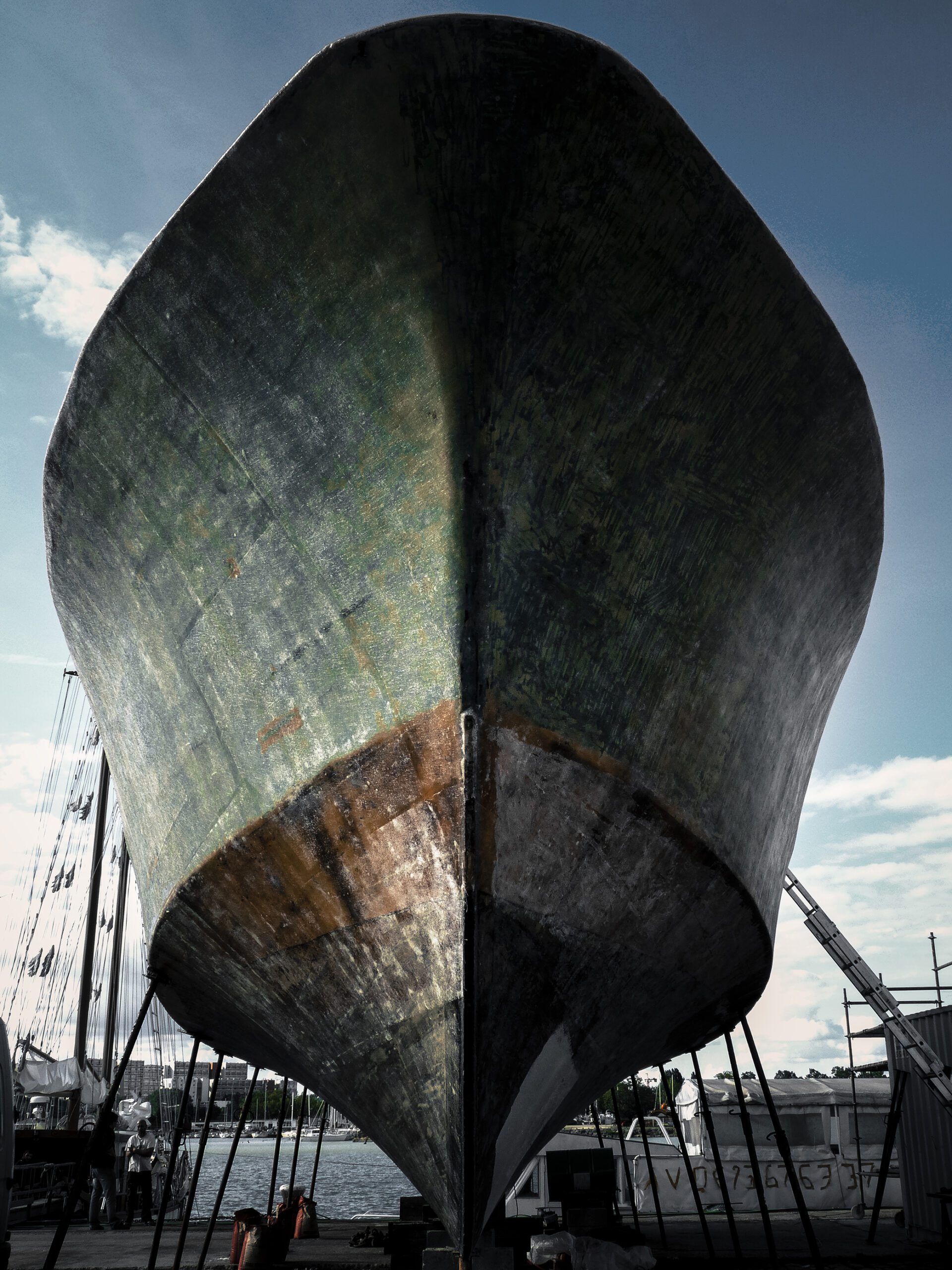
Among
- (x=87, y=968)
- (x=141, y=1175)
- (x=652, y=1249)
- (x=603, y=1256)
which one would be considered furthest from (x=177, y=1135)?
(x=87, y=968)

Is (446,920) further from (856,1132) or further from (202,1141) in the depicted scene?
(856,1132)

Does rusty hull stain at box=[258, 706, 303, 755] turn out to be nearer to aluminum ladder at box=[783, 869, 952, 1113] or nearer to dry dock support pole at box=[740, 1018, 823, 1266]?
dry dock support pole at box=[740, 1018, 823, 1266]

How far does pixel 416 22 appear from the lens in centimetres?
303

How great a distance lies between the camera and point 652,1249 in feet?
27.3

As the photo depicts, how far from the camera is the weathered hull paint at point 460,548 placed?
3246 millimetres

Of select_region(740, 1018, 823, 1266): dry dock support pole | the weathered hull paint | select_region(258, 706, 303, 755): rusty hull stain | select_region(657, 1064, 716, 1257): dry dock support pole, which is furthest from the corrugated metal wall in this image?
select_region(258, 706, 303, 755): rusty hull stain

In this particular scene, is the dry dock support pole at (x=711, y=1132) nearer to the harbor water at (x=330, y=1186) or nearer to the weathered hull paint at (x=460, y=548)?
the harbor water at (x=330, y=1186)

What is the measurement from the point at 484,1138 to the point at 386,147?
11.9 feet

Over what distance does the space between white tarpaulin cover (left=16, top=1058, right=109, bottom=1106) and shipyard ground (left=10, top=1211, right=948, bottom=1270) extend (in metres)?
3.61

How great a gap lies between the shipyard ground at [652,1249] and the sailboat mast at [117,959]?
7615 millimetres

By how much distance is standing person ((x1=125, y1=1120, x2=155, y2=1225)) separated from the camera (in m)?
10.7

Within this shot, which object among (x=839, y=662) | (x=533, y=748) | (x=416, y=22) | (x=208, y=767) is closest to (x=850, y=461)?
A: (x=839, y=662)

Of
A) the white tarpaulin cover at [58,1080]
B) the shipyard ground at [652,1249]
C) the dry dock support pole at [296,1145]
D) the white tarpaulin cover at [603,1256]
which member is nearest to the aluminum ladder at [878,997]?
the shipyard ground at [652,1249]

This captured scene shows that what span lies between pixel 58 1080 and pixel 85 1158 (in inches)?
471
